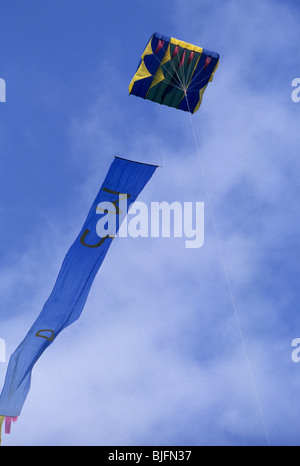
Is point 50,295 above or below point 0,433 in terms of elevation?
above

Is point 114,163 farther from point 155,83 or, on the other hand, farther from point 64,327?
point 64,327

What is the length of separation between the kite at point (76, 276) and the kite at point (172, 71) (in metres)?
4.15

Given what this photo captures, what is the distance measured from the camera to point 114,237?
2242cm

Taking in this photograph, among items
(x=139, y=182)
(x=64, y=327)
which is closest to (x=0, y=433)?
(x=64, y=327)

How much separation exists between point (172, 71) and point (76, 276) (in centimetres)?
937

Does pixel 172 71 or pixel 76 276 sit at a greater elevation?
pixel 172 71

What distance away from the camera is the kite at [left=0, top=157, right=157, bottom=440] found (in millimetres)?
21359

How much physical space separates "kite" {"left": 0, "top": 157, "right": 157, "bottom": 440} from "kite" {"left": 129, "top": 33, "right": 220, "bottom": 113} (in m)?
4.15

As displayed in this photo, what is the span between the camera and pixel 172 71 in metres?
24.3

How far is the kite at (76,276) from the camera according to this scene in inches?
841

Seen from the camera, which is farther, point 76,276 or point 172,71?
point 172,71

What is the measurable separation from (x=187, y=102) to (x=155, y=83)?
5.40 feet

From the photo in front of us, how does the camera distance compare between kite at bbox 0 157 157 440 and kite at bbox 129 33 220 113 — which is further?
kite at bbox 129 33 220 113

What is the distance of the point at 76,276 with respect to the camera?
71.7 ft
